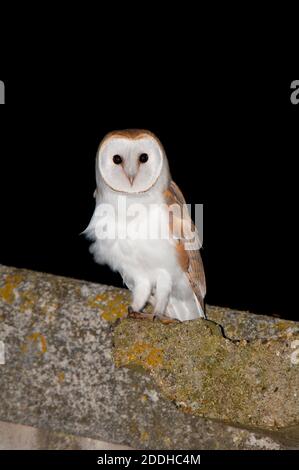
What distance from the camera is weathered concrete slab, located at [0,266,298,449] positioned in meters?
1.22

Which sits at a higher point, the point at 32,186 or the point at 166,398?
the point at 32,186

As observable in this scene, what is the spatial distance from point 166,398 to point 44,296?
0.39 meters

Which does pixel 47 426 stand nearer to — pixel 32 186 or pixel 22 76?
pixel 32 186

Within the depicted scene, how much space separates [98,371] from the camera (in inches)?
51.0

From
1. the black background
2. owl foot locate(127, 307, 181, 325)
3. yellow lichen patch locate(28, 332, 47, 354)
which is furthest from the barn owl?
the black background

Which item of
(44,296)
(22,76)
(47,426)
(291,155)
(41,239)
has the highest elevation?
(22,76)

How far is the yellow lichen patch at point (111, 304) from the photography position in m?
1.38

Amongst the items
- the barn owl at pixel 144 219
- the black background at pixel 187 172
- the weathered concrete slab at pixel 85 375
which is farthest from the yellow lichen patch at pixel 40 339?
the black background at pixel 187 172

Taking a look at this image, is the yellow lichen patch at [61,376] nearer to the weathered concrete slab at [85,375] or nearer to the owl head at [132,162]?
the weathered concrete slab at [85,375]

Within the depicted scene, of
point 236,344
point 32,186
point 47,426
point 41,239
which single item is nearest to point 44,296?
point 47,426

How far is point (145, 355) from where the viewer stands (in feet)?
4.12

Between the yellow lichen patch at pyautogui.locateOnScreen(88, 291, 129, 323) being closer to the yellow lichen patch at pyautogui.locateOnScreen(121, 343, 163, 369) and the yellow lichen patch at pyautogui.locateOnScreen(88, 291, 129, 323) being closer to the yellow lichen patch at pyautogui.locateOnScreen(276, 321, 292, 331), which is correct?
the yellow lichen patch at pyautogui.locateOnScreen(121, 343, 163, 369)

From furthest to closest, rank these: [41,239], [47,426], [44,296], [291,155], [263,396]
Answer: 1. [291,155]
2. [41,239]
3. [44,296]
4. [47,426]
5. [263,396]

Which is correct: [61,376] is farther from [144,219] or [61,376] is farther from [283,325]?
[144,219]
